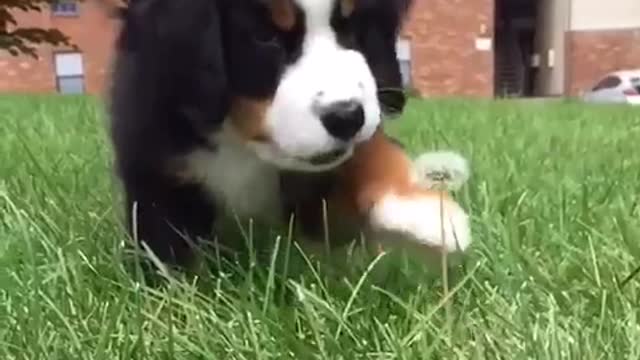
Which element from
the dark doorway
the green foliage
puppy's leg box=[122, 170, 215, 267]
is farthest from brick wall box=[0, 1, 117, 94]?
puppy's leg box=[122, 170, 215, 267]

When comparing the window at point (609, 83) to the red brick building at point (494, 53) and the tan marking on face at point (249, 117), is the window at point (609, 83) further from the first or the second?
the tan marking on face at point (249, 117)

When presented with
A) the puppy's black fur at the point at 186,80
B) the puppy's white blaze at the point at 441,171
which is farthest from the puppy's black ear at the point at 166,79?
the puppy's white blaze at the point at 441,171

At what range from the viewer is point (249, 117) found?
1.07 m

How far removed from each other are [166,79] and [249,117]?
3.3 inches

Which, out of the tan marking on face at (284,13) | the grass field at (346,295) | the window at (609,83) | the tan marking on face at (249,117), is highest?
the tan marking on face at (284,13)

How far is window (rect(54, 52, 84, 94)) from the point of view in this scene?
12523 mm

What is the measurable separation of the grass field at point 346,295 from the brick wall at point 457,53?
36.5 ft

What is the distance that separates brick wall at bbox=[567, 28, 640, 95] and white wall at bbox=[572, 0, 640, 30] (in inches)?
2.9

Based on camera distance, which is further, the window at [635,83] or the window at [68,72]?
the window at [68,72]

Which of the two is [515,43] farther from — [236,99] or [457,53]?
[236,99]

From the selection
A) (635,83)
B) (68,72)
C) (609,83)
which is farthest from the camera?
(68,72)

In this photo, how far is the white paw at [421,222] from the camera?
107cm

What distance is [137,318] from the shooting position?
0.95 meters

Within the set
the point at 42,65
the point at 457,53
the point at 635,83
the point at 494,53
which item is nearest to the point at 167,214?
the point at 42,65
